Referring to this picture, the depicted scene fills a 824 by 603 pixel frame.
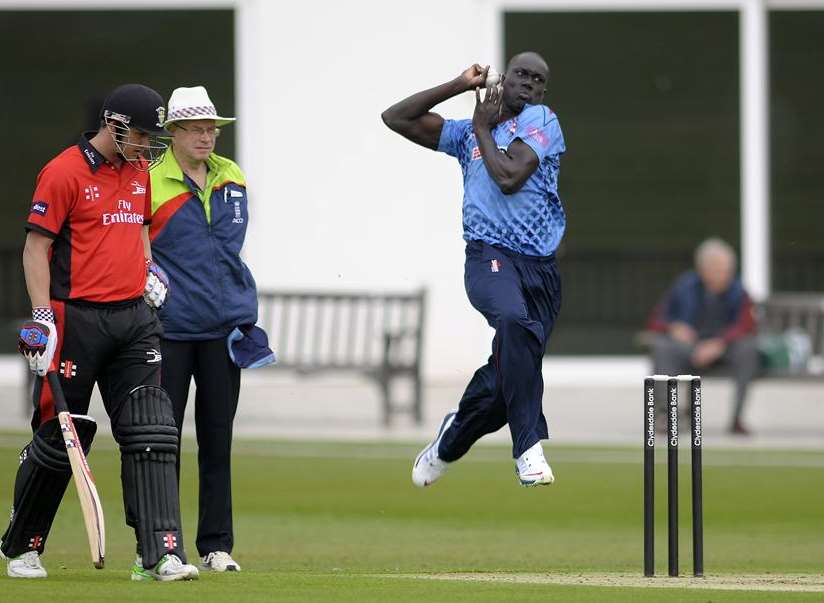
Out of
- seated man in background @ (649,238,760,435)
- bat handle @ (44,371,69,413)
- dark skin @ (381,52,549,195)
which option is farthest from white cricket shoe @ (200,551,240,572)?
seated man in background @ (649,238,760,435)

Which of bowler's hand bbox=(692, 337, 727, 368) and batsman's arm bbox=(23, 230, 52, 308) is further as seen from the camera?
bowler's hand bbox=(692, 337, 727, 368)

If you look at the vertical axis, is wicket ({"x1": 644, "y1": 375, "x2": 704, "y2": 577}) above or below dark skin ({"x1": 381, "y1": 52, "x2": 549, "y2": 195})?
below

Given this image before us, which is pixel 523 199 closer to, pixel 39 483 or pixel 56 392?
pixel 56 392

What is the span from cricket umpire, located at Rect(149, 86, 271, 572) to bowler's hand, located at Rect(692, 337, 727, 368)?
22.5 ft

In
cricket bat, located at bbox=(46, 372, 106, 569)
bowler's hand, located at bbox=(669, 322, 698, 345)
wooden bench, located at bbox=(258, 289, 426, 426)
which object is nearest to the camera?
cricket bat, located at bbox=(46, 372, 106, 569)

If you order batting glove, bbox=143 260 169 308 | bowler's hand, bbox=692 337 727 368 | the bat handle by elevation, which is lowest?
bowler's hand, bbox=692 337 727 368

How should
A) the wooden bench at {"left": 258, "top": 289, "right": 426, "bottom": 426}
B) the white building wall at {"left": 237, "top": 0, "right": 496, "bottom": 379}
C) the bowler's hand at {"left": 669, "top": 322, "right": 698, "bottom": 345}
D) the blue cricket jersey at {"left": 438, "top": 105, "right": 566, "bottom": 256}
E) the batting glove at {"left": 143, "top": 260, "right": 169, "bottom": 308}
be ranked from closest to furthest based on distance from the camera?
the batting glove at {"left": 143, "top": 260, "right": 169, "bottom": 308} → the blue cricket jersey at {"left": 438, "top": 105, "right": 566, "bottom": 256} → the bowler's hand at {"left": 669, "top": 322, "right": 698, "bottom": 345} → the wooden bench at {"left": 258, "top": 289, "right": 426, "bottom": 426} → the white building wall at {"left": 237, "top": 0, "right": 496, "bottom": 379}

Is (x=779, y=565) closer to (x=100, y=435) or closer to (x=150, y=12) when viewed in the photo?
(x=100, y=435)

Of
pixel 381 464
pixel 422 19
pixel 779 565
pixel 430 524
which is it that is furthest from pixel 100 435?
pixel 779 565

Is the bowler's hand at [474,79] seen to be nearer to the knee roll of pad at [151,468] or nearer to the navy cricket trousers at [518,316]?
the navy cricket trousers at [518,316]

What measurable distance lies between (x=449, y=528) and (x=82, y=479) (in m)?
3.49

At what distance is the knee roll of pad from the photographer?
7148 mm

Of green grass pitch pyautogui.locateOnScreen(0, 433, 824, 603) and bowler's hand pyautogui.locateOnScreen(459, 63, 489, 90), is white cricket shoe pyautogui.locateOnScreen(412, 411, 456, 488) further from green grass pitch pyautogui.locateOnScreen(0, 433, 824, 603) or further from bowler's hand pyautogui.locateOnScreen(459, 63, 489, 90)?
bowler's hand pyautogui.locateOnScreen(459, 63, 489, 90)

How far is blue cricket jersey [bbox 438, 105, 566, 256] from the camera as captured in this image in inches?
320
